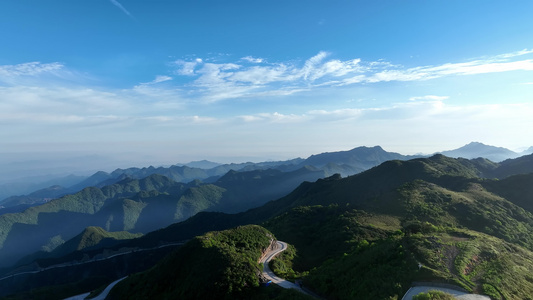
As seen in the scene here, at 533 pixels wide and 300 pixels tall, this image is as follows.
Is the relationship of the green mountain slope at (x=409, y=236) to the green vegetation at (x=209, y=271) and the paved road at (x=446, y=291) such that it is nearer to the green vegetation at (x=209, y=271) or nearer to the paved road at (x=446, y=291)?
the paved road at (x=446, y=291)

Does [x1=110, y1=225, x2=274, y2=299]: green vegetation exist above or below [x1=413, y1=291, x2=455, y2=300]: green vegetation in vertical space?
below

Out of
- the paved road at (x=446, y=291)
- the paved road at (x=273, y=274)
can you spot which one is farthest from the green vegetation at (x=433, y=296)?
the paved road at (x=273, y=274)

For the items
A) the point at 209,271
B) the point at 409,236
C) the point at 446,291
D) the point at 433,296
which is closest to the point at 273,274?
the point at 209,271

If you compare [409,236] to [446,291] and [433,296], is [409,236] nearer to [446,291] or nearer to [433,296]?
[446,291]

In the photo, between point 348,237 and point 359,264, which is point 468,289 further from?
point 348,237

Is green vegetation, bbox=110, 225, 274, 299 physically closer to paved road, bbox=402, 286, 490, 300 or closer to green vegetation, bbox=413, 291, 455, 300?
paved road, bbox=402, 286, 490, 300

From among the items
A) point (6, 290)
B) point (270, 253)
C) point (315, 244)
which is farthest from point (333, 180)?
point (6, 290)

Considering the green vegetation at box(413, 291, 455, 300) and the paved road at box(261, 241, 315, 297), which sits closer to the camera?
the green vegetation at box(413, 291, 455, 300)

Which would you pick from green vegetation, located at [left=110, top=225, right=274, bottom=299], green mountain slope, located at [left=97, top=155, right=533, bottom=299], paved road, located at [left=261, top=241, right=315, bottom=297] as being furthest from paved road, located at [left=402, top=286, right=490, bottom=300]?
green vegetation, located at [left=110, top=225, right=274, bottom=299]

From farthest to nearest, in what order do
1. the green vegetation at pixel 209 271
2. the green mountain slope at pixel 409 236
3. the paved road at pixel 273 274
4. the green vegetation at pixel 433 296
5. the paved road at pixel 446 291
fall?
the paved road at pixel 273 274 < the green vegetation at pixel 209 271 < the green mountain slope at pixel 409 236 < the paved road at pixel 446 291 < the green vegetation at pixel 433 296
